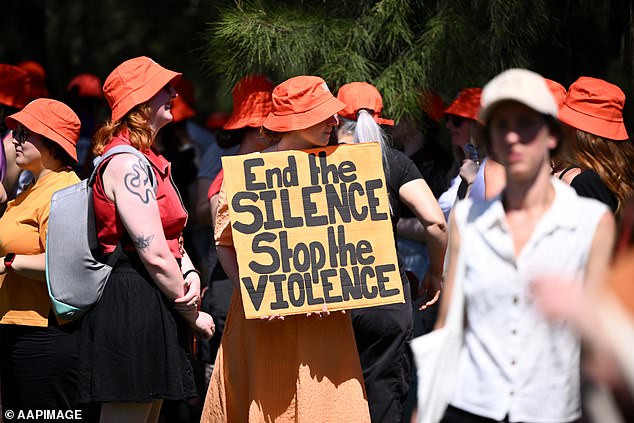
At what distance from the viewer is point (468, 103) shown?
6.22m

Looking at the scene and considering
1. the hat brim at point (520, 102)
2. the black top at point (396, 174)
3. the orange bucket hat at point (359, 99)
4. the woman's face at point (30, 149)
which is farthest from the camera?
the orange bucket hat at point (359, 99)

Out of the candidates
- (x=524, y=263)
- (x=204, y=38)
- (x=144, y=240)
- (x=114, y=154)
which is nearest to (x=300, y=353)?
(x=144, y=240)

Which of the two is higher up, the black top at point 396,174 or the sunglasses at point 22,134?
the sunglasses at point 22,134

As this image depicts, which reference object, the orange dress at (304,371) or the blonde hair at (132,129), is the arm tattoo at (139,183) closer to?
the blonde hair at (132,129)

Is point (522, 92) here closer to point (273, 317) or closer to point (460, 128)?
point (273, 317)

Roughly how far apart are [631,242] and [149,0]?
13060mm

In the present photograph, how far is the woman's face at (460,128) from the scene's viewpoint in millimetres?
6355

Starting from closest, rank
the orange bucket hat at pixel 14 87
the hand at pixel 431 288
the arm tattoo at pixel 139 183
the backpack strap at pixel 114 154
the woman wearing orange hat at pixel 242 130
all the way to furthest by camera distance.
A: the arm tattoo at pixel 139 183, the backpack strap at pixel 114 154, the hand at pixel 431 288, the woman wearing orange hat at pixel 242 130, the orange bucket hat at pixel 14 87

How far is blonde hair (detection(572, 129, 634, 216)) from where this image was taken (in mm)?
5094

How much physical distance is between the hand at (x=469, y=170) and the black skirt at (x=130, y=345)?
1917mm

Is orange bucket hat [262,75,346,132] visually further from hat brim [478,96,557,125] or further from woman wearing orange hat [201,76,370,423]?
hat brim [478,96,557,125]

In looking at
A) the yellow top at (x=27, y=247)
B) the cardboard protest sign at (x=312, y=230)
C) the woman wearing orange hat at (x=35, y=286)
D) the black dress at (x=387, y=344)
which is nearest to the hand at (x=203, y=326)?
the cardboard protest sign at (x=312, y=230)

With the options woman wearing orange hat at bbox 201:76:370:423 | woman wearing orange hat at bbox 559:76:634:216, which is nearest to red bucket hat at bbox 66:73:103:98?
woman wearing orange hat at bbox 201:76:370:423

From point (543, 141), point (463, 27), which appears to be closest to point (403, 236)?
point (463, 27)
